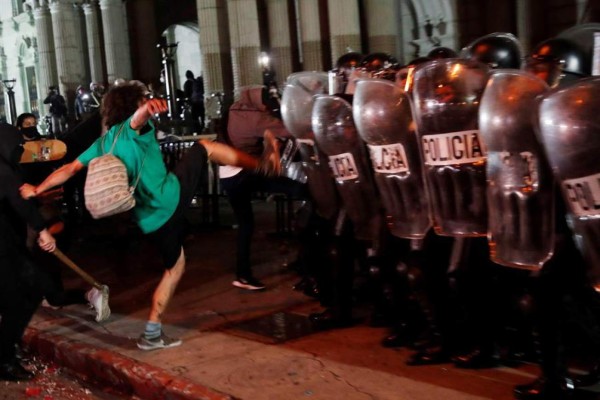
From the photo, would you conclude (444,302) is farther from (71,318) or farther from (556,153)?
(71,318)

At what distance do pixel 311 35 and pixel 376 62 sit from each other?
42.5ft

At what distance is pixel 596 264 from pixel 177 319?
13.4ft

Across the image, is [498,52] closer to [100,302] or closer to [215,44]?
[100,302]

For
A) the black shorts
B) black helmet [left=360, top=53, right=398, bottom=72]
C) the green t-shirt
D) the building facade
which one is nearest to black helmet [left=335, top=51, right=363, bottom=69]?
black helmet [left=360, top=53, right=398, bottom=72]

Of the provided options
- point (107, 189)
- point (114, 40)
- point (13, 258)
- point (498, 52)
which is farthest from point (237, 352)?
point (114, 40)

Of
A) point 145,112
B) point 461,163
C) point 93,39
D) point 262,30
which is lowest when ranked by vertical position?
point 461,163

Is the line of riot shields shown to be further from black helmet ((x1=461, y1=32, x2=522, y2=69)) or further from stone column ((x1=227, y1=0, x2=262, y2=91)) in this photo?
stone column ((x1=227, y1=0, x2=262, y2=91))

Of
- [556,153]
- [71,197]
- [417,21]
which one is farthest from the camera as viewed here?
[417,21]

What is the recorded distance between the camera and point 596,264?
150 inches

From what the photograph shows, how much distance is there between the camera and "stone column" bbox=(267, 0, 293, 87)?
20609 millimetres

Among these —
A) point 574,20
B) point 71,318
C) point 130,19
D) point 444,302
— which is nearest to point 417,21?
point 574,20

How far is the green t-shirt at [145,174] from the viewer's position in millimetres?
5637

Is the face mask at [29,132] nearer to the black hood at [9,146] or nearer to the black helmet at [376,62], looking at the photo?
the black hood at [9,146]

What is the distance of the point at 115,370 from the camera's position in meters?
5.88
